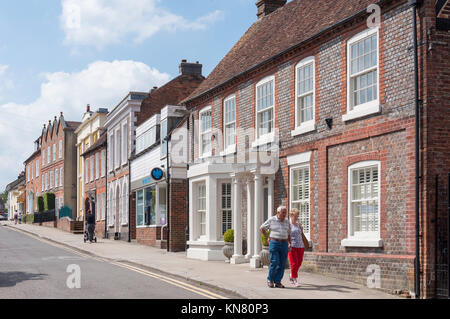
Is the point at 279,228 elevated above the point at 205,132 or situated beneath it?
situated beneath

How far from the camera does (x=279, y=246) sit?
13500 mm

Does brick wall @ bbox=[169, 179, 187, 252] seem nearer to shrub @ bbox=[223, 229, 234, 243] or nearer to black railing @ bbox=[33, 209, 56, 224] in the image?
shrub @ bbox=[223, 229, 234, 243]

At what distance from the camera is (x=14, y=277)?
49.6ft

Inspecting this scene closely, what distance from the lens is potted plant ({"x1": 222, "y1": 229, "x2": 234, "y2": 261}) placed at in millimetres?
20516

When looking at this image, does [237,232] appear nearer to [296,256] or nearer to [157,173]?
[296,256]

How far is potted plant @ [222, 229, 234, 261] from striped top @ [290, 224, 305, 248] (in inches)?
258

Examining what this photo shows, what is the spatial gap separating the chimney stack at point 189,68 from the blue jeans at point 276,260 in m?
22.8

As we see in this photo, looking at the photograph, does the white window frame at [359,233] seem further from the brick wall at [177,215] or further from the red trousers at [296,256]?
the brick wall at [177,215]

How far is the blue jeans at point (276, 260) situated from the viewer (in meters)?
13.4

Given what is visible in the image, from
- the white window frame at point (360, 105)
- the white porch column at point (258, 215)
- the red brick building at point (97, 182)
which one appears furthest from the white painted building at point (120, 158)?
the white window frame at point (360, 105)

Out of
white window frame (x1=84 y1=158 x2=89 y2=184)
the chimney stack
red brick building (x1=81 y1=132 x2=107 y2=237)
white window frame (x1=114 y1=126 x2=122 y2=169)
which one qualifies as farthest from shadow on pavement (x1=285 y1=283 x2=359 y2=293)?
white window frame (x1=84 y1=158 x2=89 y2=184)

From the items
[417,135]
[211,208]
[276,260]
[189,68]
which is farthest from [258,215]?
[189,68]

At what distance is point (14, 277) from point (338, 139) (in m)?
8.49
